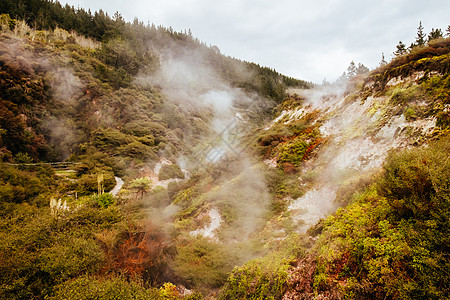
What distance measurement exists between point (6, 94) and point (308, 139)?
27.4m

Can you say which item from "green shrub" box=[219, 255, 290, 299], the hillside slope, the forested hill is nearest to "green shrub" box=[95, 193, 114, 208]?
the forested hill

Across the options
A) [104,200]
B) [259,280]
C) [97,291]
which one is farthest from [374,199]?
[104,200]

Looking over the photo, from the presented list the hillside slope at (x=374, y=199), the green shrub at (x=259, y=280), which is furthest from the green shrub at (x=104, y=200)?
the hillside slope at (x=374, y=199)

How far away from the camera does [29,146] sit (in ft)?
62.3

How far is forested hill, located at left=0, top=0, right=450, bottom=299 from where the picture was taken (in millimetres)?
3736

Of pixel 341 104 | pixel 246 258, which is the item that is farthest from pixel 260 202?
pixel 341 104

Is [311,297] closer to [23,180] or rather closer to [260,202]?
[260,202]

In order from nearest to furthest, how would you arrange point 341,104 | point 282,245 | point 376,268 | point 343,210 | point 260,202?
point 376,268, point 343,210, point 282,245, point 260,202, point 341,104

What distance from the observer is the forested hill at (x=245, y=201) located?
3.74m

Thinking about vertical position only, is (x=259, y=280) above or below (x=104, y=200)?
below

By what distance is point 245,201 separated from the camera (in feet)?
32.3

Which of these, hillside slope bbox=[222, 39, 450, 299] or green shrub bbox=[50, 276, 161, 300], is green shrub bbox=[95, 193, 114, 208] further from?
hillside slope bbox=[222, 39, 450, 299]

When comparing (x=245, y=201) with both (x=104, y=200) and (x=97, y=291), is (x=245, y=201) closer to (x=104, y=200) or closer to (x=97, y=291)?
(x=97, y=291)

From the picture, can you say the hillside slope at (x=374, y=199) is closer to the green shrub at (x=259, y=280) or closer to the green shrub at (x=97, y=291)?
Result: the green shrub at (x=259, y=280)
